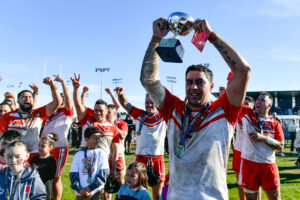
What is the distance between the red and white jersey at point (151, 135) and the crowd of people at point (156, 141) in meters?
0.02

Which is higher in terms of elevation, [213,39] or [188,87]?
[213,39]

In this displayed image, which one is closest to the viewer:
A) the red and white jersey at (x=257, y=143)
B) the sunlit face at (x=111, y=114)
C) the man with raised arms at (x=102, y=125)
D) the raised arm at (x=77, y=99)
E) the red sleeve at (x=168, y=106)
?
the red sleeve at (x=168, y=106)

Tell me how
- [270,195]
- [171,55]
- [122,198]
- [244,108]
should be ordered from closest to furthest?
[171,55]
[122,198]
[270,195]
[244,108]

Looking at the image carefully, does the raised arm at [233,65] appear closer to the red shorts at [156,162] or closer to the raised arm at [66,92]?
the raised arm at [66,92]

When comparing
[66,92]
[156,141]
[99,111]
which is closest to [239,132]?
[156,141]

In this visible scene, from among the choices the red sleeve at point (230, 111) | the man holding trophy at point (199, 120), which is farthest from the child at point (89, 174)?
the red sleeve at point (230, 111)

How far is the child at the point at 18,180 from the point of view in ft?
11.2

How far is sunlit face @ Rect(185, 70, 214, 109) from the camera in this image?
2279 millimetres

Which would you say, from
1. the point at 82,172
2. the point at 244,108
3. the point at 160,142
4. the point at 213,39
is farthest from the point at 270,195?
the point at 213,39

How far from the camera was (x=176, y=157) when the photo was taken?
88.2 inches

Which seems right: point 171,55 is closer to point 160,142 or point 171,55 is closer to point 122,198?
point 122,198

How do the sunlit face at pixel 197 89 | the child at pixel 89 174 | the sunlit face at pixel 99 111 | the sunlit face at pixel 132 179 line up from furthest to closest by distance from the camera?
the sunlit face at pixel 99 111, the sunlit face at pixel 132 179, the child at pixel 89 174, the sunlit face at pixel 197 89

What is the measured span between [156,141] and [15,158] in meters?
3.21

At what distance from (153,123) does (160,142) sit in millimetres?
462
